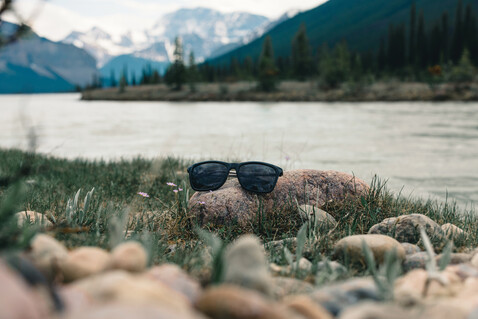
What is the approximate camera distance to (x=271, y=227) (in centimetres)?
343

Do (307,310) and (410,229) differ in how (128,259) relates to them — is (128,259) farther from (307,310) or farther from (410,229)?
(410,229)

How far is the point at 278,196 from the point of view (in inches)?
148

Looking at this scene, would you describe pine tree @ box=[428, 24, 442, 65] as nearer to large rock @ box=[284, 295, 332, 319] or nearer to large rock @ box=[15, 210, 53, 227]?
large rock @ box=[15, 210, 53, 227]

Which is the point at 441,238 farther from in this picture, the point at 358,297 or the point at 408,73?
the point at 408,73

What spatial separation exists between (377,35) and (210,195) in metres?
183

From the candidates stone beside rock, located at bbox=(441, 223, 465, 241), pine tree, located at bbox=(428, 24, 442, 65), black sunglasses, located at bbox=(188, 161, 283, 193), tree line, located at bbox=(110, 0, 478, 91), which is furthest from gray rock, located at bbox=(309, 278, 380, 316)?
pine tree, located at bbox=(428, 24, 442, 65)

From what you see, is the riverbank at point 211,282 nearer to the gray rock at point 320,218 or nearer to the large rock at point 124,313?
the large rock at point 124,313

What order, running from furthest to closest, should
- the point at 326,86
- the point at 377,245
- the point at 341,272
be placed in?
the point at 326,86, the point at 377,245, the point at 341,272

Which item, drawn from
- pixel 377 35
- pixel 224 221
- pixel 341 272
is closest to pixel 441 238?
pixel 341 272

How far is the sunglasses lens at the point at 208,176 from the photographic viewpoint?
12.4ft

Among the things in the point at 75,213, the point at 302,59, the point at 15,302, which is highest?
the point at 302,59

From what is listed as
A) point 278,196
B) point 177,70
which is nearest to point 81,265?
point 278,196

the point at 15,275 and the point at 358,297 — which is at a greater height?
the point at 15,275

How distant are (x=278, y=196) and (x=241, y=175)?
1.37 feet
